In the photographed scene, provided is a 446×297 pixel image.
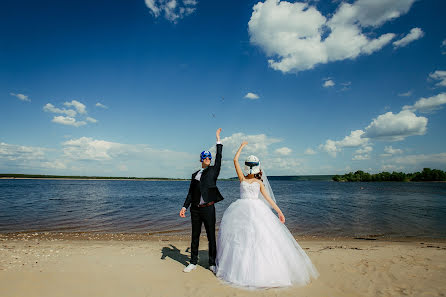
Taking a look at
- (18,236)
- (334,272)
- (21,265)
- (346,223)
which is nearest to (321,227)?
(346,223)

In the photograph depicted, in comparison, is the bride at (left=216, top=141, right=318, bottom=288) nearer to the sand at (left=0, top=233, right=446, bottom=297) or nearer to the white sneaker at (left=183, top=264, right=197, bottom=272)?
the sand at (left=0, top=233, right=446, bottom=297)

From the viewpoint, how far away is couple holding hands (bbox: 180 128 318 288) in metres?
5.20

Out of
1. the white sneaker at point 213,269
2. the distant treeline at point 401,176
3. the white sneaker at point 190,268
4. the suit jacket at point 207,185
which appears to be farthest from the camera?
the distant treeline at point 401,176

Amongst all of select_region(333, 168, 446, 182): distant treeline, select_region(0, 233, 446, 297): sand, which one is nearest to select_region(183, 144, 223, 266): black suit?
select_region(0, 233, 446, 297): sand

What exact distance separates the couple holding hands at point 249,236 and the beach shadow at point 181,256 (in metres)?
0.91

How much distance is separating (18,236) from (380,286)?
48.6 ft

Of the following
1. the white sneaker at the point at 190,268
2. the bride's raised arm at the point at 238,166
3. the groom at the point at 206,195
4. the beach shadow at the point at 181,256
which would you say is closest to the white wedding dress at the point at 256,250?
the bride's raised arm at the point at 238,166

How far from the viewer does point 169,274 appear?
20.5 feet

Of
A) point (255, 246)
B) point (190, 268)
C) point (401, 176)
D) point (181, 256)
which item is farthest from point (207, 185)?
point (401, 176)

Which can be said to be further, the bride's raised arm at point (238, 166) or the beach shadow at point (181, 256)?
the beach shadow at point (181, 256)

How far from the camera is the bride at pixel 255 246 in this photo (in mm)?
5180

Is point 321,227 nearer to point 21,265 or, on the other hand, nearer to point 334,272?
point 334,272

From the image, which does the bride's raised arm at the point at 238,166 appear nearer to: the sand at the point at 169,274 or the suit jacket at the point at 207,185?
the suit jacket at the point at 207,185

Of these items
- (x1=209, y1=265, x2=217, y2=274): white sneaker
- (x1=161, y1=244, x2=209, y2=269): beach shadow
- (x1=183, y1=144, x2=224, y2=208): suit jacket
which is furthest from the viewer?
(x1=161, y1=244, x2=209, y2=269): beach shadow
